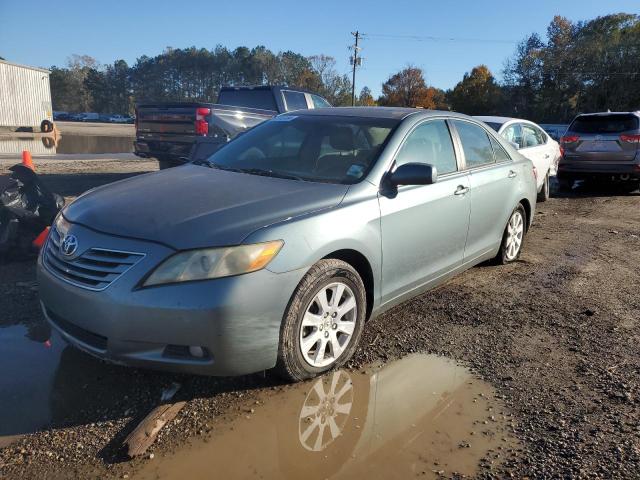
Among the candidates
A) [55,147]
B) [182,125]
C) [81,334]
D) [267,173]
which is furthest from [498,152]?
[55,147]

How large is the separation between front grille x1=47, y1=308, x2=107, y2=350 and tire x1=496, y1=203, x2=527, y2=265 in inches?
160

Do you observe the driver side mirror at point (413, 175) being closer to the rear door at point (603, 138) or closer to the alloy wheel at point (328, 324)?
the alloy wheel at point (328, 324)

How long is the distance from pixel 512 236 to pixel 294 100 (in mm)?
7175

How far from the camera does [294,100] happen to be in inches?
452

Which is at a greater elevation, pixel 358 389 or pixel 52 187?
pixel 52 187

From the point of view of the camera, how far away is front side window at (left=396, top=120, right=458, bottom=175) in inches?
154

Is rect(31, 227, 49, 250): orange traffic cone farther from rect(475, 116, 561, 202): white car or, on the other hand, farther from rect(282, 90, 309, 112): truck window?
rect(282, 90, 309, 112): truck window

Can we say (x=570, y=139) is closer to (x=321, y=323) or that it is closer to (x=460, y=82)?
(x=321, y=323)

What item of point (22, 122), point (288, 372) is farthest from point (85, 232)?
point (22, 122)

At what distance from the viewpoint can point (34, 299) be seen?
168 inches

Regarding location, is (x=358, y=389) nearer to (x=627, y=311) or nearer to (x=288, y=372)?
(x=288, y=372)

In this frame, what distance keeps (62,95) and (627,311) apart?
126 m

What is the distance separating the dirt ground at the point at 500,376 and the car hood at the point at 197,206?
0.95 m

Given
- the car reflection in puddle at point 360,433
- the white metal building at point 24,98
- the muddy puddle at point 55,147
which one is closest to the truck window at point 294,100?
the car reflection in puddle at point 360,433
